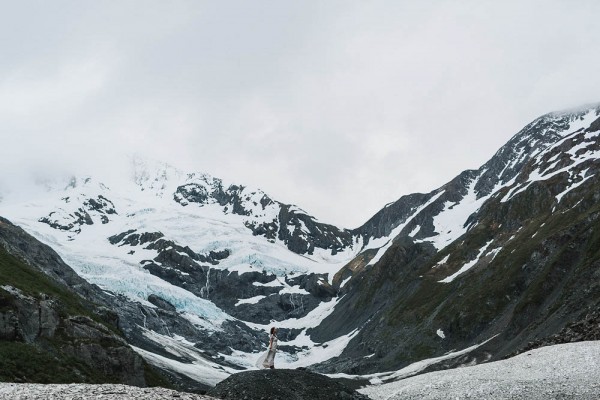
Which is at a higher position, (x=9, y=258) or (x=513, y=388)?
(x=9, y=258)

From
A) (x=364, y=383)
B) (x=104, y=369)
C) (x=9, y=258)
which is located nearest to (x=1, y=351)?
(x=104, y=369)

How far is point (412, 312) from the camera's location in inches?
7682

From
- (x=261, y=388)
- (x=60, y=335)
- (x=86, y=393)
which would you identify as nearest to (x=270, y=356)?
(x=261, y=388)

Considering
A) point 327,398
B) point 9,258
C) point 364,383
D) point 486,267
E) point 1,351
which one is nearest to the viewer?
point 327,398

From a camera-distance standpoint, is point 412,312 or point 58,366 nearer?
point 58,366

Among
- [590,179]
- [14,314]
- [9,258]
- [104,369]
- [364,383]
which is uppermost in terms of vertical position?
[590,179]

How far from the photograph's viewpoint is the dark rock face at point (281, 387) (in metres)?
39.7

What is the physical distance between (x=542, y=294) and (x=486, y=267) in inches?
1788

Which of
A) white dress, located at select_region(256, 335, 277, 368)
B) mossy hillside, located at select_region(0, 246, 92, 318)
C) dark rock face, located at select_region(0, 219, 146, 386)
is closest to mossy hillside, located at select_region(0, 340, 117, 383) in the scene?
dark rock face, located at select_region(0, 219, 146, 386)

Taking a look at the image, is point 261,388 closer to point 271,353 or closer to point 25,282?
point 271,353

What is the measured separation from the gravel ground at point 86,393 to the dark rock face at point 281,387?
8977 mm

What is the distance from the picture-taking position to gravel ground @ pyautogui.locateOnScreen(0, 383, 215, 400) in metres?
28.8

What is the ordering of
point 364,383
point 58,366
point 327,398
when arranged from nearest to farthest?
point 327,398, point 58,366, point 364,383

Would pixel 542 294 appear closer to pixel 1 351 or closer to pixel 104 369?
pixel 104 369
